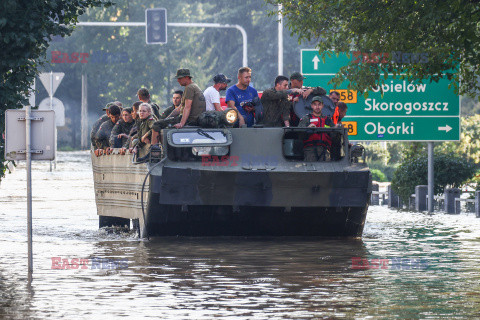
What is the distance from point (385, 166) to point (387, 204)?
1760 centimetres

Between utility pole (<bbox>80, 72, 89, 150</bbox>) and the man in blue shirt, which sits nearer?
the man in blue shirt

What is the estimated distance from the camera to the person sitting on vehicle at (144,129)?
1947 cm

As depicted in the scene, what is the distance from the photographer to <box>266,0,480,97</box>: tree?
68.3 feet

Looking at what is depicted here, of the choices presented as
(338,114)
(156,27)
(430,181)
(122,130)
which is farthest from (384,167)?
(122,130)

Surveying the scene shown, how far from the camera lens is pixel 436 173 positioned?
30016mm

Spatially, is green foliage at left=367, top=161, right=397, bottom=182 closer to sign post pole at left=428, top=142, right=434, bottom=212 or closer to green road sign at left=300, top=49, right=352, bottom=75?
green road sign at left=300, top=49, right=352, bottom=75

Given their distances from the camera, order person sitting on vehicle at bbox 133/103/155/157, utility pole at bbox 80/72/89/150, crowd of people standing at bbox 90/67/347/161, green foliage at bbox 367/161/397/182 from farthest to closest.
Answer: utility pole at bbox 80/72/89/150, green foliage at bbox 367/161/397/182, person sitting on vehicle at bbox 133/103/155/157, crowd of people standing at bbox 90/67/347/161

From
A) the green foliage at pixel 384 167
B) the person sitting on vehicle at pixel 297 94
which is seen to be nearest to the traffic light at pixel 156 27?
the green foliage at pixel 384 167

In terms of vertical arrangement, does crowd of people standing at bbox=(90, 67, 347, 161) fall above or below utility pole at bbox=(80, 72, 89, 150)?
below

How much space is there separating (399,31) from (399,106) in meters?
6.86

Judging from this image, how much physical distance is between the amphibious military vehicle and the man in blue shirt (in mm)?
703

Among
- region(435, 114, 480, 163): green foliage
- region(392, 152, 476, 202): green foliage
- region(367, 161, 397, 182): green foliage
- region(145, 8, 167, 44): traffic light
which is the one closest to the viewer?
region(392, 152, 476, 202): green foliage

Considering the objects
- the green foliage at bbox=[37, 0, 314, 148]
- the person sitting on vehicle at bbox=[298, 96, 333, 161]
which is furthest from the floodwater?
the green foliage at bbox=[37, 0, 314, 148]

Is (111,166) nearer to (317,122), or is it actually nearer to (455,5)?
(317,122)
